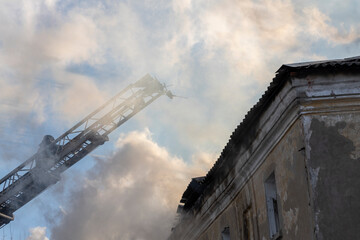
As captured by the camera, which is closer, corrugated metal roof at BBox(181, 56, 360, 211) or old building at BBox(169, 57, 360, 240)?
old building at BBox(169, 57, 360, 240)

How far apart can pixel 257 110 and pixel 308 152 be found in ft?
7.17

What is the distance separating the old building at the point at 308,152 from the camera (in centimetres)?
1048

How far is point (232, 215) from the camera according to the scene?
15.7m

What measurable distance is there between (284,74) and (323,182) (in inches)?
91.9

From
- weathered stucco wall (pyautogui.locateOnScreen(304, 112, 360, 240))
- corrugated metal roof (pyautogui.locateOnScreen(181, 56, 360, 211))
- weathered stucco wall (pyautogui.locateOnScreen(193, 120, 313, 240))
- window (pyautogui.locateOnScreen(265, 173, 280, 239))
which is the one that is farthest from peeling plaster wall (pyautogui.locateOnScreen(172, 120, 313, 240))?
corrugated metal roof (pyautogui.locateOnScreen(181, 56, 360, 211))

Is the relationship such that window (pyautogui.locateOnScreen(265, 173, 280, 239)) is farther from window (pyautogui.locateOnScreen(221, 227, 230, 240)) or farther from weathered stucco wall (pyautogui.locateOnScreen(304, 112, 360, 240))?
window (pyautogui.locateOnScreen(221, 227, 230, 240))

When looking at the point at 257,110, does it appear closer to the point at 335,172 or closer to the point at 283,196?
the point at 283,196

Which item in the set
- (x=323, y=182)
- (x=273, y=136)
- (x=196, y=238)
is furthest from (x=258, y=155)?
(x=196, y=238)

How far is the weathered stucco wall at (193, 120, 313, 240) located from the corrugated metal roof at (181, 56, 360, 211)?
0.90 metres

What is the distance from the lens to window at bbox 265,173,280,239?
42.1 feet

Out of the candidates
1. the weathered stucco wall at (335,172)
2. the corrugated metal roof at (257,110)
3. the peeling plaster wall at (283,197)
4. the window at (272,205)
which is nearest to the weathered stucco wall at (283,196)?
the peeling plaster wall at (283,197)

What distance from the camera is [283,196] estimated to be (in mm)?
11914

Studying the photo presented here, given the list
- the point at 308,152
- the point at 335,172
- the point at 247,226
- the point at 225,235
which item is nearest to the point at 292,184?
the point at 308,152

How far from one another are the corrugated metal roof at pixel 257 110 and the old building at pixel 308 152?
21 millimetres
